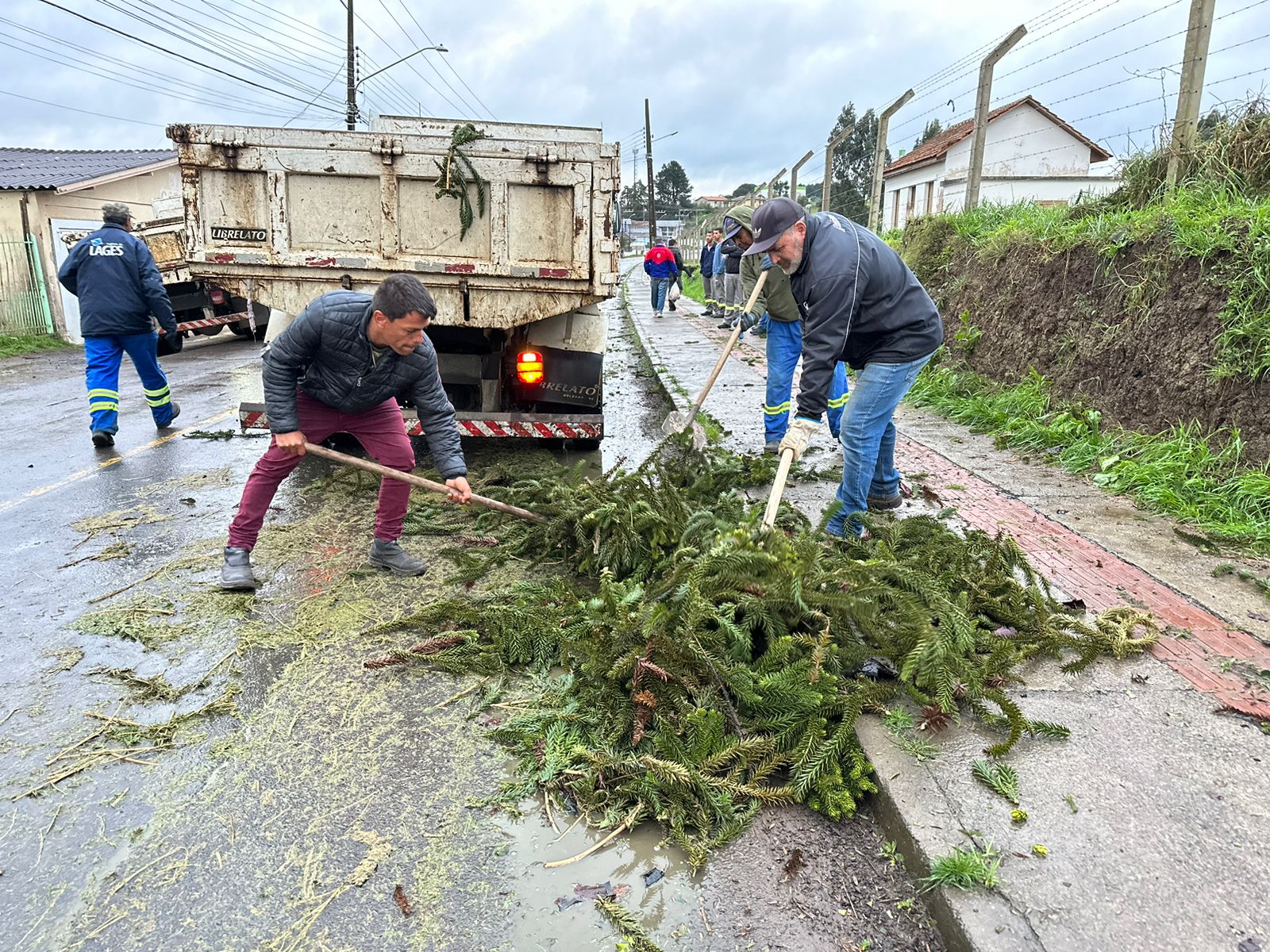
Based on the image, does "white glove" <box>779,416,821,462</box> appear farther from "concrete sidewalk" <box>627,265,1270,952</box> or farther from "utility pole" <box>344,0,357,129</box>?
"utility pole" <box>344,0,357,129</box>

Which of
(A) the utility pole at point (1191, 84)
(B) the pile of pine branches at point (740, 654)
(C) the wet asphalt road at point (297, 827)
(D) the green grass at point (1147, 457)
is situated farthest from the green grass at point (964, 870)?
(A) the utility pole at point (1191, 84)

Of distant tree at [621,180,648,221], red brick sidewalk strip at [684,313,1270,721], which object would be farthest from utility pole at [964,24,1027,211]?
distant tree at [621,180,648,221]

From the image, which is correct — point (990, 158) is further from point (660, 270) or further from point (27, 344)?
point (27, 344)

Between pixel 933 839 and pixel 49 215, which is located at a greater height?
pixel 49 215

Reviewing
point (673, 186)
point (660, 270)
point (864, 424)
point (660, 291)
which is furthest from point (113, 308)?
point (673, 186)

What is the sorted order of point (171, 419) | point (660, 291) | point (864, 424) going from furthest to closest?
1. point (660, 291)
2. point (171, 419)
3. point (864, 424)

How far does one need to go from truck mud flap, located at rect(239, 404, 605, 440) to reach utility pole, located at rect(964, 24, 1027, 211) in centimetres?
591

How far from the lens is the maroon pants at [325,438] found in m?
4.26

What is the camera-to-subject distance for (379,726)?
10.1ft

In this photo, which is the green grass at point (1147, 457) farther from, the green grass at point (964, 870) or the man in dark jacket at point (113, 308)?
the man in dark jacket at point (113, 308)

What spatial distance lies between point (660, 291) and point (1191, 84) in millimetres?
14818

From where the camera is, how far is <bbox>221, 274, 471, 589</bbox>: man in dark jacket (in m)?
3.90

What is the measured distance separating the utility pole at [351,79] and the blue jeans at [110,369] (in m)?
18.8

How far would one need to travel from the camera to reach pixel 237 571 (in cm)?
418
